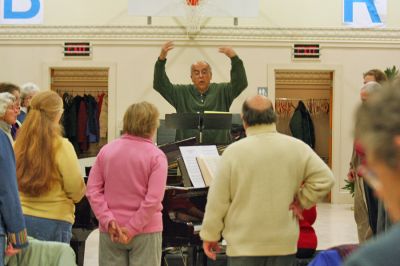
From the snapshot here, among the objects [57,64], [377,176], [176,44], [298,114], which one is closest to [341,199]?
[298,114]

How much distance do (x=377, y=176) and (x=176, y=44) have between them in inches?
392

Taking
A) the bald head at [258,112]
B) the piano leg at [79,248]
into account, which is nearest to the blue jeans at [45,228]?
the piano leg at [79,248]

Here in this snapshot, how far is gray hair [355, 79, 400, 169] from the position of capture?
877 millimetres

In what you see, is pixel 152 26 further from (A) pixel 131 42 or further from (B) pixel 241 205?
(B) pixel 241 205

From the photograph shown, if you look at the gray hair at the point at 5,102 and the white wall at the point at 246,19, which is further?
the white wall at the point at 246,19

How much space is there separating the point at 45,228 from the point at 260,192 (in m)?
1.33

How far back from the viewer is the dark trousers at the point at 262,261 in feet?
9.96

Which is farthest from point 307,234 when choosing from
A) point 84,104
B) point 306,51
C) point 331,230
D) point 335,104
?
point 84,104

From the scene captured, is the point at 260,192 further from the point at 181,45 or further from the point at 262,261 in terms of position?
the point at 181,45

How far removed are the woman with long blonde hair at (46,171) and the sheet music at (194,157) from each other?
766mm

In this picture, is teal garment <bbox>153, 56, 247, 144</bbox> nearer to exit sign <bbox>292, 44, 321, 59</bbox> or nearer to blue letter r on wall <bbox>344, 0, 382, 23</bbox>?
exit sign <bbox>292, 44, 321, 59</bbox>

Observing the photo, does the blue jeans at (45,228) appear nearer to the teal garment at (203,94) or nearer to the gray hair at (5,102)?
the gray hair at (5,102)

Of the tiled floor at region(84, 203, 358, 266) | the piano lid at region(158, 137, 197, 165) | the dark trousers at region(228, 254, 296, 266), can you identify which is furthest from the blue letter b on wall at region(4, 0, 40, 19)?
the dark trousers at region(228, 254, 296, 266)

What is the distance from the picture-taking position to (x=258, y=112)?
3113mm
